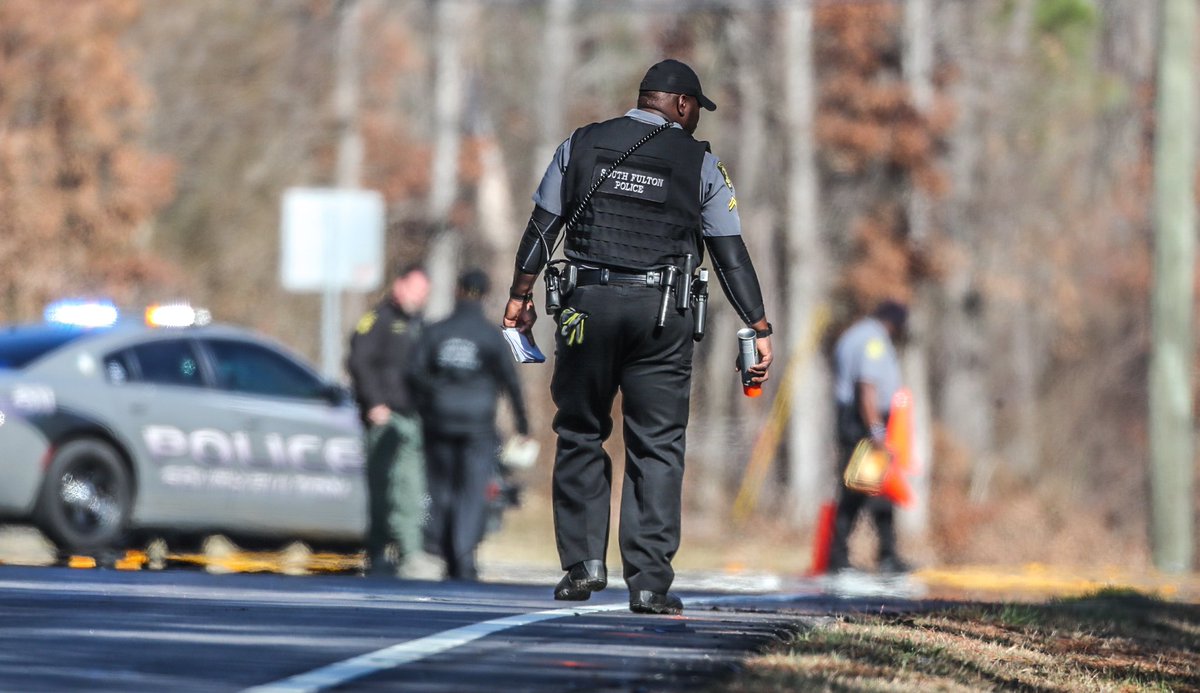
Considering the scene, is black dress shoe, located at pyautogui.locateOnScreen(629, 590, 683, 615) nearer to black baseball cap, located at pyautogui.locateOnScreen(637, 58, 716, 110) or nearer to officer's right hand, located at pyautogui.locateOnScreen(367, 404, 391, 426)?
black baseball cap, located at pyautogui.locateOnScreen(637, 58, 716, 110)

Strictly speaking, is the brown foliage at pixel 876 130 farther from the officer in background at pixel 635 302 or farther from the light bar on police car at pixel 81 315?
the officer in background at pixel 635 302

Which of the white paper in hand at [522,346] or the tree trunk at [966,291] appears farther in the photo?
the tree trunk at [966,291]

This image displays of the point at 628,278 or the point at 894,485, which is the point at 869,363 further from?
the point at 628,278

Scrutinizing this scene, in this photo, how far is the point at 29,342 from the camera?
559 inches

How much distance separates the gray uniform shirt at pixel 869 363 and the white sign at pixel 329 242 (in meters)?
7.29

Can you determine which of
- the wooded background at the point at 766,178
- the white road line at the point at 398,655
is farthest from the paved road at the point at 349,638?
the wooded background at the point at 766,178


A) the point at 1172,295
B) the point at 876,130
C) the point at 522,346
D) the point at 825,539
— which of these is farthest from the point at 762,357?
the point at 876,130

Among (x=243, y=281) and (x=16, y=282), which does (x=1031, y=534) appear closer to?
(x=16, y=282)

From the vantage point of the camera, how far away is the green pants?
46.1 feet

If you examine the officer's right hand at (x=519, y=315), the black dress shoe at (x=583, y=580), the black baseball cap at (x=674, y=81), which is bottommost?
the black dress shoe at (x=583, y=580)

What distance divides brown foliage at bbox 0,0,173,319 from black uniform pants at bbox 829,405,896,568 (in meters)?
12.2

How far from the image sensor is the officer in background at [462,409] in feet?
44.4

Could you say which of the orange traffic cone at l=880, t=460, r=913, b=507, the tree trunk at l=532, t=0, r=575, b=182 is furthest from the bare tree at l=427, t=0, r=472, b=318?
the orange traffic cone at l=880, t=460, r=913, b=507

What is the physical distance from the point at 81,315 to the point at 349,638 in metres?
7.84
